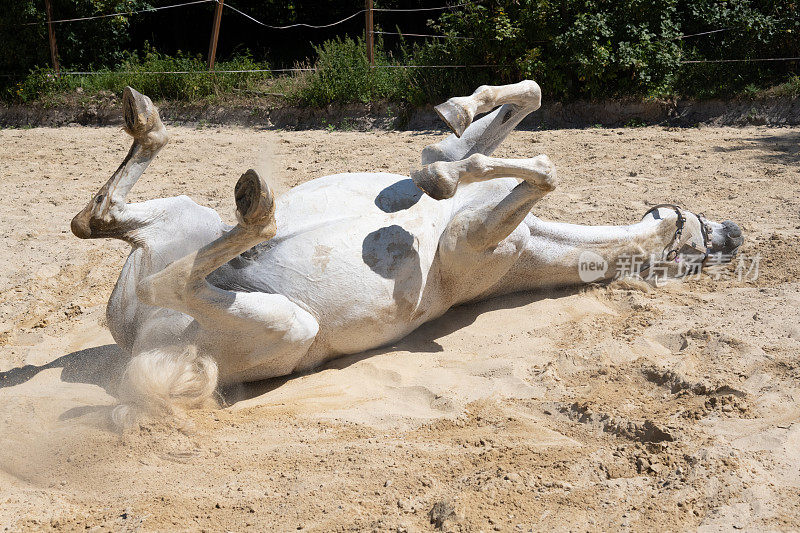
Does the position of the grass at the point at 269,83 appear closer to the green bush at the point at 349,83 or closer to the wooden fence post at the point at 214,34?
the green bush at the point at 349,83

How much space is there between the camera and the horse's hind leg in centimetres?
345

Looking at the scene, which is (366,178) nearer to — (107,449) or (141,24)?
(107,449)

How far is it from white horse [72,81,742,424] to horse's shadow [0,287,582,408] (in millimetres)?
82

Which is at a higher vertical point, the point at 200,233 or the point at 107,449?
the point at 200,233

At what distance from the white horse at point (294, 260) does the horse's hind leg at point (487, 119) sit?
12mm

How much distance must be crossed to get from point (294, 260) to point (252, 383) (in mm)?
583

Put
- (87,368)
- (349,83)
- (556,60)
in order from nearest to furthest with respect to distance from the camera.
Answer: (87,368) → (556,60) → (349,83)

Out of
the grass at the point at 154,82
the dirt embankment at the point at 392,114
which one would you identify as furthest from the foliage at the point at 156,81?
the dirt embankment at the point at 392,114

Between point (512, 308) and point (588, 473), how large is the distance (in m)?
1.47

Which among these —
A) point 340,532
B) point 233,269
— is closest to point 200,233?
point 233,269

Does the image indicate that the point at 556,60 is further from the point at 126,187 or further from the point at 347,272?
the point at 126,187

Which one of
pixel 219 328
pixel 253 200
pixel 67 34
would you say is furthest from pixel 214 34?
pixel 253 200

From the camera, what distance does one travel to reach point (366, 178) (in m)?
3.36

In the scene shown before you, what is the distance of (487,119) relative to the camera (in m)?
3.67
